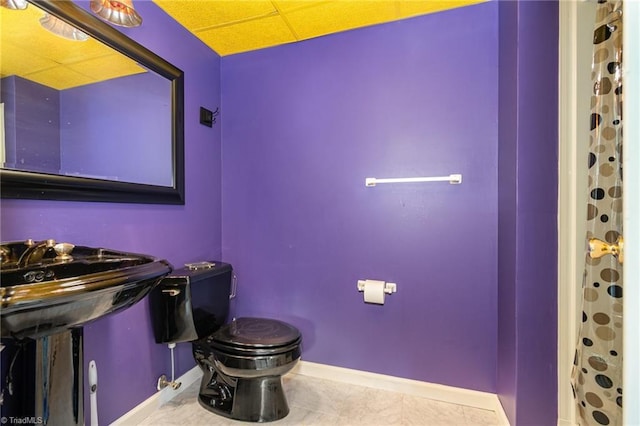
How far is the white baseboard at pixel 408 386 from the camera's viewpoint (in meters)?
1.50

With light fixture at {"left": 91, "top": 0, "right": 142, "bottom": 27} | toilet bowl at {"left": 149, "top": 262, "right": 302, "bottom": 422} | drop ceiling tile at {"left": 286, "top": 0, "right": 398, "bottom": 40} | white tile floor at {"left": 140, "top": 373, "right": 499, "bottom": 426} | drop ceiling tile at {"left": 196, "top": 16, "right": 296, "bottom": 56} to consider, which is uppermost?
drop ceiling tile at {"left": 286, "top": 0, "right": 398, "bottom": 40}

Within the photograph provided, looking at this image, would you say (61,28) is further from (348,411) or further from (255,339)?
(348,411)

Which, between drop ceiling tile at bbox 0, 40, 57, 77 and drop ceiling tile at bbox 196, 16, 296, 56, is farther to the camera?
drop ceiling tile at bbox 196, 16, 296, 56

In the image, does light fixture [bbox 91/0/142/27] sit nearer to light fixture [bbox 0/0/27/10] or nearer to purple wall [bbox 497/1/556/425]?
light fixture [bbox 0/0/27/10]

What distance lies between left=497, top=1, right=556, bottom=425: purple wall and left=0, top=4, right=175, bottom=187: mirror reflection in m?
1.75

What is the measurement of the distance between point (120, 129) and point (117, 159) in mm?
147

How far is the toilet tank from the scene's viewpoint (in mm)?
1379

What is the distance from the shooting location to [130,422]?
1.34 metres

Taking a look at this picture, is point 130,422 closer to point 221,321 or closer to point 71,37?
point 221,321

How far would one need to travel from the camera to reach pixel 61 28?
43.4 inches

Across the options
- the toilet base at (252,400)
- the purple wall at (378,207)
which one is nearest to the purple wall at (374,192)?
the purple wall at (378,207)

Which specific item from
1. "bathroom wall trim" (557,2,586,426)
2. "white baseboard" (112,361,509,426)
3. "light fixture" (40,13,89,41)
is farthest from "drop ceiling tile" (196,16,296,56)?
"white baseboard" (112,361,509,426)

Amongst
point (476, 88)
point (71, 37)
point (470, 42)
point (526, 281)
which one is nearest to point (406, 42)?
point (470, 42)

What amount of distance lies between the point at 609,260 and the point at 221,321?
1.69 metres
